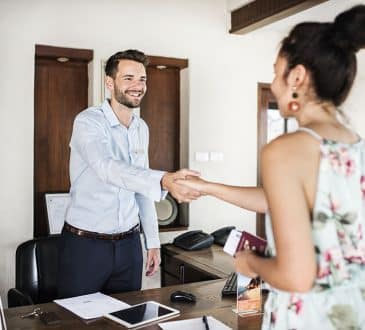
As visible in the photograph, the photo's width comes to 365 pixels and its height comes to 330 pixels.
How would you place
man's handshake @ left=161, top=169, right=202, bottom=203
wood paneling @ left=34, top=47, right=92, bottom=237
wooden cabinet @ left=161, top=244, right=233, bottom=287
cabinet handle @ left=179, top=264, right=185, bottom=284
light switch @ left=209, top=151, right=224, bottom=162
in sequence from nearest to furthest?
man's handshake @ left=161, top=169, right=202, bottom=203
wooden cabinet @ left=161, top=244, right=233, bottom=287
cabinet handle @ left=179, top=264, right=185, bottom=284
wood paneling @ left=34, top=47, right=92, bottom=237
light switch @ left=209, top=151, right=224, bottom=162

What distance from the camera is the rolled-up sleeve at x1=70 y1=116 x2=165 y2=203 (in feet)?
6.02

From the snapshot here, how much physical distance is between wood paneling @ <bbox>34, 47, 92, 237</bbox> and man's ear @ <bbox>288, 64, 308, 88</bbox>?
8.95 feet

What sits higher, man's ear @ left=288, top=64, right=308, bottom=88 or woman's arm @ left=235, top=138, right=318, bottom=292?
man's ear @ left=288, top=64, right=308, bottom=88

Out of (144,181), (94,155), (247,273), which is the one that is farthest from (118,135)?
(247,273)

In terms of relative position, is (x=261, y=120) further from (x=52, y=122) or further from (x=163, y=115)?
(x=52, y=122)

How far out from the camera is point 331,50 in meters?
1.01

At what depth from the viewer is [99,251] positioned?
7.16 ft

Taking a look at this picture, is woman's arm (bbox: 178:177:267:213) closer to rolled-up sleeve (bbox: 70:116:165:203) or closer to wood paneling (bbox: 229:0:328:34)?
rolled-up sleeve (bbox: 70:116:165:203)

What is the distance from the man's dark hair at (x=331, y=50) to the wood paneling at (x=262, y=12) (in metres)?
2.28

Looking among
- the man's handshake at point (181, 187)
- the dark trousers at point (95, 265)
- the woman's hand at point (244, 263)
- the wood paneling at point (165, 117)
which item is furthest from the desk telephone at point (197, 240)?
the woman's hand at point (244, 263)

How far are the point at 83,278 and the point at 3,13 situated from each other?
1.99 meters

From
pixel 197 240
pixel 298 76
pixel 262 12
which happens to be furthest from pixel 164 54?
pixel 298 76

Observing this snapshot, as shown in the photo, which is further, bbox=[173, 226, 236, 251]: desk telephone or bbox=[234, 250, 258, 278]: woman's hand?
bbox=[173, 226, 236, 251]: desk telephone

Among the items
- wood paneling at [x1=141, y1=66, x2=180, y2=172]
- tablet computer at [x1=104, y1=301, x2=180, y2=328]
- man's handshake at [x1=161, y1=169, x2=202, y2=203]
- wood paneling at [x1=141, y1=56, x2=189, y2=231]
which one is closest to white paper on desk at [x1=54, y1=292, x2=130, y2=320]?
tablet computer at [x1=104, y1=301, x2=180, y2=328]
